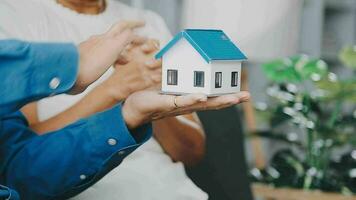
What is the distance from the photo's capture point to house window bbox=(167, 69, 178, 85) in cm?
75

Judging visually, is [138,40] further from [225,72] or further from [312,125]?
[312,125]

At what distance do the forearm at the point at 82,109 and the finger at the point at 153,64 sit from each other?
69mm

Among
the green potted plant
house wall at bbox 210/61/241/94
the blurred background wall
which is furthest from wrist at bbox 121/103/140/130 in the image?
the green potted plant

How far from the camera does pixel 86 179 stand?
822mm

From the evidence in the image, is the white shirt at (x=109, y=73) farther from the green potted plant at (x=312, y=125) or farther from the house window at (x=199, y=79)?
the green potted plant at (x=312, y=125)

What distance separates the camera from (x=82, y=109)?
842 millimetres

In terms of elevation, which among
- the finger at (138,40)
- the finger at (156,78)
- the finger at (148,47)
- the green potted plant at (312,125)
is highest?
the finger at (138,40)

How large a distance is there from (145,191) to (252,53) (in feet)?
0.85

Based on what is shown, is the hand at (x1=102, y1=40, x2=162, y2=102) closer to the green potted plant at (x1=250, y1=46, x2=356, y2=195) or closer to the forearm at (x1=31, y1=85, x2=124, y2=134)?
the forearm at (x1=31, y1=85, x2=124, y2=134)

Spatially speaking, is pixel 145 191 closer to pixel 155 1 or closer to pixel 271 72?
pixel 155 1

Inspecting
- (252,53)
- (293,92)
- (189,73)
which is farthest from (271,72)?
(189,73)

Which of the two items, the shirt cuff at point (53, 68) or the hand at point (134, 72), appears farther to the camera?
the hand at point (134, 72)

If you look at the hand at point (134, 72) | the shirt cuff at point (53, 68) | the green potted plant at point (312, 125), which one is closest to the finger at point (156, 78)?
the hand at point (134, 72)

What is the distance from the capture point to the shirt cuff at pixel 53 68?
0.67 metres
